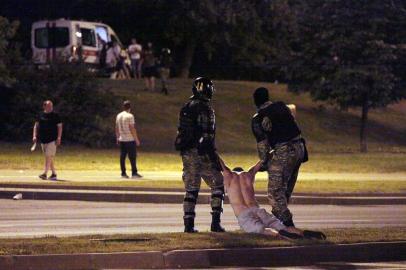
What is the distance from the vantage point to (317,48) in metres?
44.2

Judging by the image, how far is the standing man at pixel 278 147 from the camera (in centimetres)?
1458

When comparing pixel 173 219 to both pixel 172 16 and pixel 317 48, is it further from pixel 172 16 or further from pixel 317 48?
pixel 172 16

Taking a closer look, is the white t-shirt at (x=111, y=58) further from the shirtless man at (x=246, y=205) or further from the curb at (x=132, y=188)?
the shirtless man at (x=246, y=205)

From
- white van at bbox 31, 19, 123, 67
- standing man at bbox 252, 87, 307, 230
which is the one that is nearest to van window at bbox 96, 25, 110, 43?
white van at bbox 31, 19, 123, 67

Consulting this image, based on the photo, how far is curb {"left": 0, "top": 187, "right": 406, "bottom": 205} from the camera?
2352cm

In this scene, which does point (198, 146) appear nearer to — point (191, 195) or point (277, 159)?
point (191, 195)

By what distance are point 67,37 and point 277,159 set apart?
118 feet

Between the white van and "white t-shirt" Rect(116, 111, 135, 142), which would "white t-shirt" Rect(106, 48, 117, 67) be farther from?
"white t-shirt" Rect(116, 111, 135, 142)

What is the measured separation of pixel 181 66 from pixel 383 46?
18.8m

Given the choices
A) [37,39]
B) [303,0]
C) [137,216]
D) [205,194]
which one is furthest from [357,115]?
[137,216]

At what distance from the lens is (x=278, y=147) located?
48.0 ft

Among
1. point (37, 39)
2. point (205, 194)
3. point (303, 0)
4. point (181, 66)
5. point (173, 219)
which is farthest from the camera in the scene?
point (181, 66)

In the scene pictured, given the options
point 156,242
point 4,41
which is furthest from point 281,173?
point 4,41

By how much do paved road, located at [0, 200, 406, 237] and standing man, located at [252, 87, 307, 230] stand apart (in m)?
2.44
